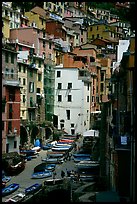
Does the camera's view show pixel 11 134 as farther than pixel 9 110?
Yes

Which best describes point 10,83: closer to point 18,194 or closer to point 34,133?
point 34,133

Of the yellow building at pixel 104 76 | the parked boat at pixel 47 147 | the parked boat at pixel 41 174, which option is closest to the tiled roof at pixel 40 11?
the yellow building at pixel 104 76

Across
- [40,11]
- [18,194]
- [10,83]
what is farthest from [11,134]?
[40,11]

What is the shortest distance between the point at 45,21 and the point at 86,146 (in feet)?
79.8

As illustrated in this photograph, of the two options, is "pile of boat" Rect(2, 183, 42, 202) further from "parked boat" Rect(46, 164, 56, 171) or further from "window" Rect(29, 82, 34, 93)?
"window" Rect(29, 82, 34, 93)

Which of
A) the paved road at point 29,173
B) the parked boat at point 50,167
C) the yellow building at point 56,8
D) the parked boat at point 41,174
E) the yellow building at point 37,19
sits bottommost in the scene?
the paved road at point 29,173

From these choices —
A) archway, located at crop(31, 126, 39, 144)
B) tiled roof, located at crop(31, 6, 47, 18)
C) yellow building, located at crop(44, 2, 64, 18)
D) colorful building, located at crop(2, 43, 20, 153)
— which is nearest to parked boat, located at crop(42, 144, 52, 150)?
archway, located at crop(31, 126, 39, 144)

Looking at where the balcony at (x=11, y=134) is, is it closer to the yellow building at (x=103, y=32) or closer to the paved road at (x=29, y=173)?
the paved road at (x=29, y=173)

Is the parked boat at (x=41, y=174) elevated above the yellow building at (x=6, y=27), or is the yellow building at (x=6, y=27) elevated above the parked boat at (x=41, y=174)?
the yellow building at (x=6, y=27)

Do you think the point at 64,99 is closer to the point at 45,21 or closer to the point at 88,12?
the point at 45,21

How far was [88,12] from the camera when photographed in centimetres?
7631

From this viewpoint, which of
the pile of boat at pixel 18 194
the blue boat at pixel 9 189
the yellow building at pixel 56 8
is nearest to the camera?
the pile of boat at pixel 18 194

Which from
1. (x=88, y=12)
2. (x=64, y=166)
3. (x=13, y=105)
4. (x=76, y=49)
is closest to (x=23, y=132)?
(x=13, y=105)

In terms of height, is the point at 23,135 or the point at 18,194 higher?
the point at 23,135
